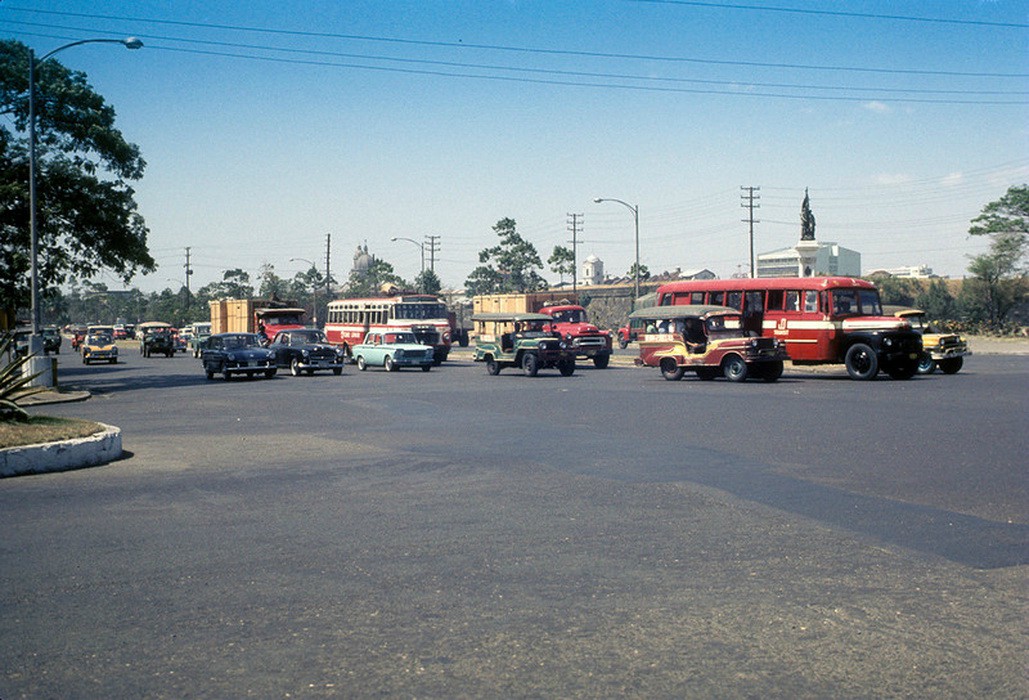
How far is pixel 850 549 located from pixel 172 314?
440 feet

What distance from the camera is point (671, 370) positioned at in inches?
1152

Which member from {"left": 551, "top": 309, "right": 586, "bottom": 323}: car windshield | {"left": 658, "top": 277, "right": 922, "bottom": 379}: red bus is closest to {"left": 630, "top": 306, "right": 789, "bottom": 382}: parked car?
{"left": 658, "top": 277, "right": 922, "bottom": 379}: red bus

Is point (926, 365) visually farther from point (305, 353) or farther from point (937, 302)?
point (937, 302)

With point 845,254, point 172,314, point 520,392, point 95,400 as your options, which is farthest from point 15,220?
point 845,254

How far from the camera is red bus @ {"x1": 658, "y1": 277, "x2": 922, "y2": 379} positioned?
1073 inches

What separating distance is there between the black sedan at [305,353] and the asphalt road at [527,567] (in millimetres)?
19899

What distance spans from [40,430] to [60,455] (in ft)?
2.82

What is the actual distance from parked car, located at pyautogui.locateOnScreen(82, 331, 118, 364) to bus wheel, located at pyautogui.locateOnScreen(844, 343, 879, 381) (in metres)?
39.7

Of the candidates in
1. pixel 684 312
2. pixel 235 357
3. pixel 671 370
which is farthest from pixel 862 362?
pixel 235 357

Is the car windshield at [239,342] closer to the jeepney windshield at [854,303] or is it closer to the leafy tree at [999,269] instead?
the jeepney windshield at [854,303]

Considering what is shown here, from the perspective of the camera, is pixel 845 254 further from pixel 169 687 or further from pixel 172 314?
pixel 169 687

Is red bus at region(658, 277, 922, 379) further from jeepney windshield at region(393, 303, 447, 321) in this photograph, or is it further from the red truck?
jeepney windshield at region(393, 303, 447, 321)

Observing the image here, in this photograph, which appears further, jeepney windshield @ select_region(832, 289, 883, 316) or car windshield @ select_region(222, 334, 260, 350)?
car windshield @ select_region(222, 334, 260, 350)

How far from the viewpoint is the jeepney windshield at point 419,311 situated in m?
44.9
